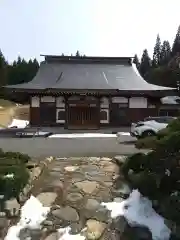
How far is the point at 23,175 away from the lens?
18.4ft

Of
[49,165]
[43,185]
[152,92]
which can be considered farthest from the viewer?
[152,92]

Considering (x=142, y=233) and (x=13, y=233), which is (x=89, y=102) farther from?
(x=13, y=233)

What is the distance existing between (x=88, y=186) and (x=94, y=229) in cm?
165

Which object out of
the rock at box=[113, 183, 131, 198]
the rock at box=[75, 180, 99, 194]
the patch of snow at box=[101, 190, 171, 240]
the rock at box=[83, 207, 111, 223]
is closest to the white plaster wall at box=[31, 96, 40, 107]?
the rock at box=[75, 180, 99, 194]

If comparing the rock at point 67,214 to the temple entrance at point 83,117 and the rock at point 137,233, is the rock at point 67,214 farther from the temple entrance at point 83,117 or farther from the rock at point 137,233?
the temple entrance at point 83,117

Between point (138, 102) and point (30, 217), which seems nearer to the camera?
point (30, 217)

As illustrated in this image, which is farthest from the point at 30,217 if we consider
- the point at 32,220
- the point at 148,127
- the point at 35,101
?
the point at 35,101

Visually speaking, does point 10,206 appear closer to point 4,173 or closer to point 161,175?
point 4,173

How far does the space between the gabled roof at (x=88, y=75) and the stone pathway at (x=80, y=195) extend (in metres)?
14.5

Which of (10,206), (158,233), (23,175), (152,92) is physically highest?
(152,92)

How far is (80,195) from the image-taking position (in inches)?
237

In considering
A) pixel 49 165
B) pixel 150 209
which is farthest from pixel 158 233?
pixel 49 165

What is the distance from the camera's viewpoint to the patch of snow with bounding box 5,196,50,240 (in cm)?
463

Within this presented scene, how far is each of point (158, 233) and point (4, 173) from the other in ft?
9.42
